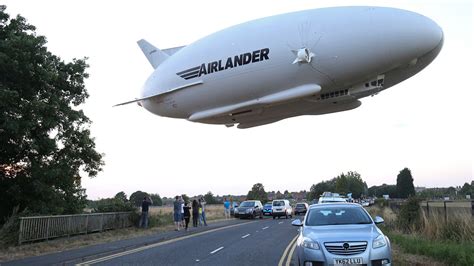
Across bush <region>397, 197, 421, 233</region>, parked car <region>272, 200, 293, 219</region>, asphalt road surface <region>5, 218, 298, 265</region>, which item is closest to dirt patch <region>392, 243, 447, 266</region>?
asphalt road surface <region>5, 218, 298, 265</region>

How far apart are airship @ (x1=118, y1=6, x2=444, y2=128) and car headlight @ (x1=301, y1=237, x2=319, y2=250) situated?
3.08 metres

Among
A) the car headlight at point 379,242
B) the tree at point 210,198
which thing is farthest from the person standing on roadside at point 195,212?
the tree at point 210,198

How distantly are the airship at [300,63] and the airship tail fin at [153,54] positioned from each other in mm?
2787

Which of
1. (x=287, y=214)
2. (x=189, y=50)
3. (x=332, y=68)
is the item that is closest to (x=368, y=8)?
(x=332, y=68)

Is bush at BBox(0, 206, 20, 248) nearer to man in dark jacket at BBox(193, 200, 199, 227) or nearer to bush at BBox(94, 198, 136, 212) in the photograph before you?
bush at BBox(94, 198, 136, 212)

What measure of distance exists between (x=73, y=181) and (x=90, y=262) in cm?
1037

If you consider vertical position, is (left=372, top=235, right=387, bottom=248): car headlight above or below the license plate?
above

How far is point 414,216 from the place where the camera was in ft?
65.7

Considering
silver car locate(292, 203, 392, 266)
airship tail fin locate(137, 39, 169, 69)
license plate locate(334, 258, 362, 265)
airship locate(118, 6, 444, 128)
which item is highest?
airship tail fin locate(137, 39, 169, 69)

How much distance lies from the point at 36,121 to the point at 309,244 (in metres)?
14.7

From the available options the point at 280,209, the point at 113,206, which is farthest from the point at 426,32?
the point at 280,209

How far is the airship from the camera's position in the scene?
30.9 feet

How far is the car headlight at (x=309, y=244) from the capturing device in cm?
903

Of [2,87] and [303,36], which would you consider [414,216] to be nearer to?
[303,36]
